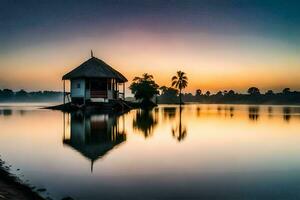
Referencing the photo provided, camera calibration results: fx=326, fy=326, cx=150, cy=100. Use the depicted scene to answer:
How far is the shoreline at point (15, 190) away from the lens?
681 centimetres

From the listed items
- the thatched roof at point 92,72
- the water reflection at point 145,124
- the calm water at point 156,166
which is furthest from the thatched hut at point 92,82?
the calm water at point 156,166

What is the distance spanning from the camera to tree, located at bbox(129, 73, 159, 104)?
2697 inches

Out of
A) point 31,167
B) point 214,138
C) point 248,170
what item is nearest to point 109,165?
point 31,167

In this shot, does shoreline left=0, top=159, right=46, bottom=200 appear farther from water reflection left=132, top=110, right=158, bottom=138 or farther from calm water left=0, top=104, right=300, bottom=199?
water reflection left=132, top=110, right=158, bottom=138

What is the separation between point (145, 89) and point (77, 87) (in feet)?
79.8

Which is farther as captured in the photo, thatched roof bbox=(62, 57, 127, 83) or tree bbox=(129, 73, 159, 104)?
tree bbox=(129, 73, 159, 104)

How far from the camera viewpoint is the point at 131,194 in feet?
25.7

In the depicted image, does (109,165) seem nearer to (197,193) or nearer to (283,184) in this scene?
(197,193)

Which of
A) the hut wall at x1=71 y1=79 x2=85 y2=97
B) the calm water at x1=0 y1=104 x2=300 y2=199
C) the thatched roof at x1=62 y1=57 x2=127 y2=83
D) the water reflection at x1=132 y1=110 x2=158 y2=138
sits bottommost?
the calm water at x1=0 y1=104 x2=300 y2=199

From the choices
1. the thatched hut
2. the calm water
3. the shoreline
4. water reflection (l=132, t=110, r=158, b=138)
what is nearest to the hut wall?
the thatched hut

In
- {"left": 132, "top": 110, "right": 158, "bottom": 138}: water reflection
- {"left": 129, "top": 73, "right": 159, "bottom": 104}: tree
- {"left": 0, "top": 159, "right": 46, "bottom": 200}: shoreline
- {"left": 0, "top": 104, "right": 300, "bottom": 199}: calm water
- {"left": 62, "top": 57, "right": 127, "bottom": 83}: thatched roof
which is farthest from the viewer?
{"left": 129, "top": 73, "right": 159, "bottom": 104}: tree

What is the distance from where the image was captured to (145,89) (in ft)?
225

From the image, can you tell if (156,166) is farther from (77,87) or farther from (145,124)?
(77,87)

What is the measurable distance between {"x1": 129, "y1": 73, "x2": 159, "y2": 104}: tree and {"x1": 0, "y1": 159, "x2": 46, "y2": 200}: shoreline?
196 ft
